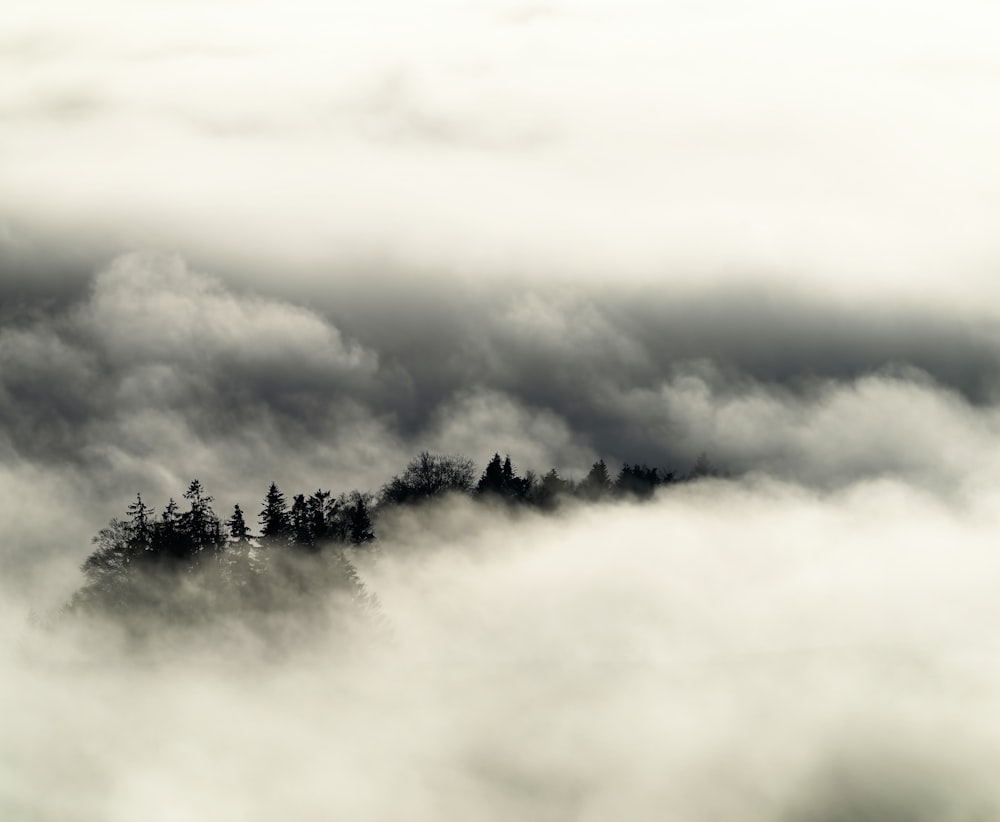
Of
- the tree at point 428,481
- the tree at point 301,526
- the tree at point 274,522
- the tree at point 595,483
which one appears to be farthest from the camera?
the tree at point 595,483

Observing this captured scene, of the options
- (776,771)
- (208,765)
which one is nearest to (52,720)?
(208,765)

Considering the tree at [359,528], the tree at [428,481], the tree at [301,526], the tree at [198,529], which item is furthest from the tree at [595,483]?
the tree at [198,529]

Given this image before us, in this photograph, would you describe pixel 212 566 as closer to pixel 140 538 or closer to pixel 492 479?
pixel 140 538

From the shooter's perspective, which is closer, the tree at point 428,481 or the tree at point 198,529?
the tree at point 198,529

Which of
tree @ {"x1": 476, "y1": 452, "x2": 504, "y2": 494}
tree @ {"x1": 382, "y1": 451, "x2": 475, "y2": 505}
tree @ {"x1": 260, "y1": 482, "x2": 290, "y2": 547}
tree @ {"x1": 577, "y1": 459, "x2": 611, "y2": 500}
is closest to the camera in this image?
tree @ {"x1": 260, "y1": 482, "x2": 290, "y2": 547}

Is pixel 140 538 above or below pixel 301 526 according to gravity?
below

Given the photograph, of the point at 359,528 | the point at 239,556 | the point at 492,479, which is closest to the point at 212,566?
the point at 239,556

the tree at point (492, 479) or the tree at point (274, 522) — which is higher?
the tree at point (492, 479)

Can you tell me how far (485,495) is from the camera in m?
160

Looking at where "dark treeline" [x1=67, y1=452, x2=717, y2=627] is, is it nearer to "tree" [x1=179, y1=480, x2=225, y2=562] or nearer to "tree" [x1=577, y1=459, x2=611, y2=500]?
"tree" [x1=179, y1=480, x2=225, y2=562]

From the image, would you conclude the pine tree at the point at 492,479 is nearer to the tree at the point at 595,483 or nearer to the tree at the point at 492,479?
the tree at the point at 492,479

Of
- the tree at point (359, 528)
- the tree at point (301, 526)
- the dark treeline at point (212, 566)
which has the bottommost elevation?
the dark treeline at point (212, 566)

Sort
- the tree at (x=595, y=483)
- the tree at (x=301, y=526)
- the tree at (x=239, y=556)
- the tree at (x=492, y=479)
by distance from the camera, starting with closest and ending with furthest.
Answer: the tree at (x=239, y=556) → the tree at (x=301, y=526) → the tree at (x=492, y=479) → the tree at (x=595, y=483)

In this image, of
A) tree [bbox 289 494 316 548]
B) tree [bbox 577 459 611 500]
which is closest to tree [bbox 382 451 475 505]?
tree [bbox 577 459 611 500]
